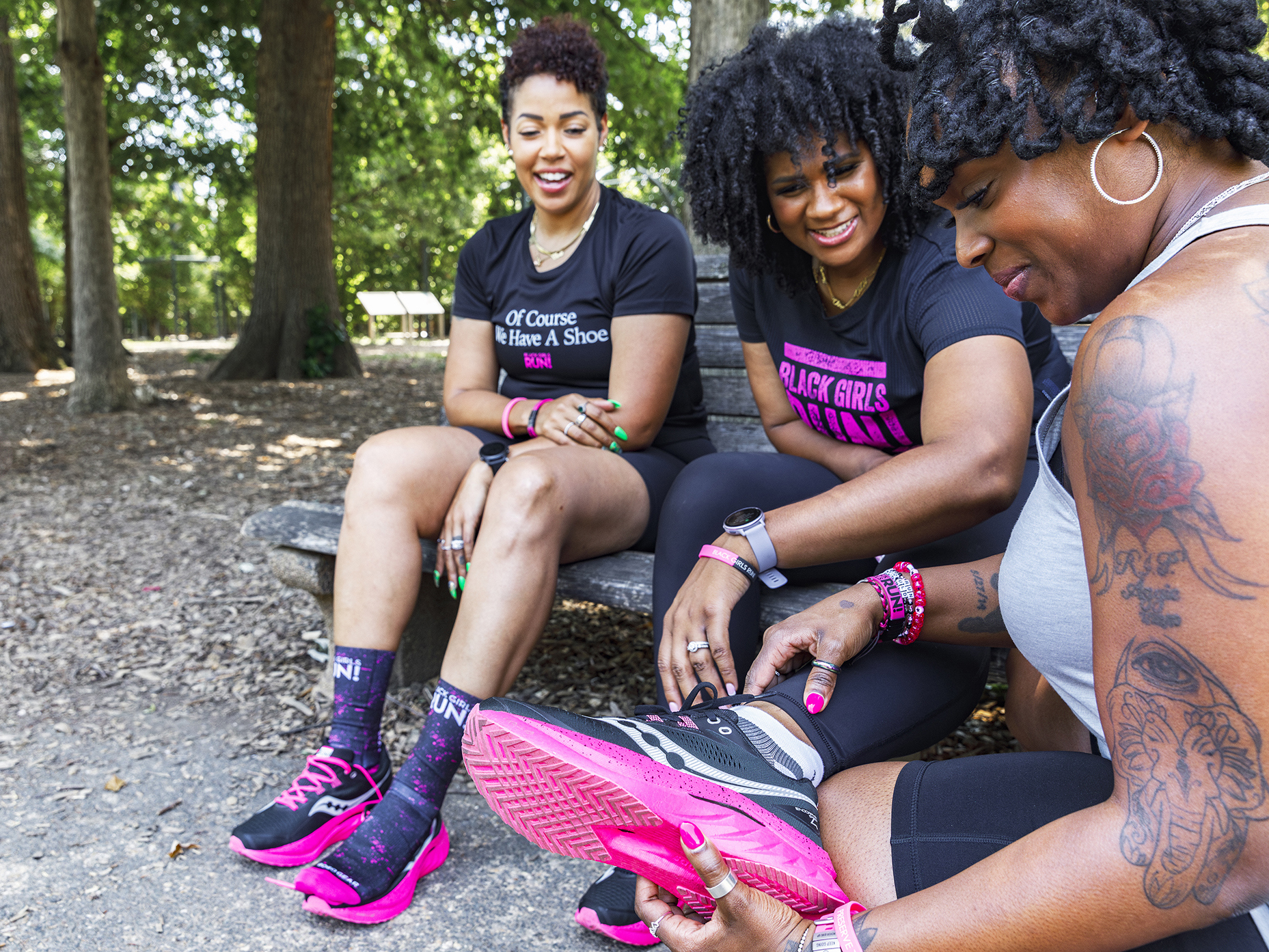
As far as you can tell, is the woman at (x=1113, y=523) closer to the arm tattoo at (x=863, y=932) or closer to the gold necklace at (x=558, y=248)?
the arm tattoo at (x=863, y=932)

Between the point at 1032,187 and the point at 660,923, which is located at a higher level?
the point at 1032,187

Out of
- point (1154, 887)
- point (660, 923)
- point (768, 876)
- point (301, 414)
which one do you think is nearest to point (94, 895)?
point (660, 923)

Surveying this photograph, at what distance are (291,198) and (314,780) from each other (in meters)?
8.47

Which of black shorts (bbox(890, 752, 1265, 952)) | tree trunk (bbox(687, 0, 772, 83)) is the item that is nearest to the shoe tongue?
black shorts (bbox(890, 752, 1265, 952))

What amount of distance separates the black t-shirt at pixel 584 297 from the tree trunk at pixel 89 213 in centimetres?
591

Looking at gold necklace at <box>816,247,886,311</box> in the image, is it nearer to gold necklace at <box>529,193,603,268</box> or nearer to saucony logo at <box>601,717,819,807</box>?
gold necklace at <box>529,193,603,268</box>

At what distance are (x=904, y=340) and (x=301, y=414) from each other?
6.65 meters

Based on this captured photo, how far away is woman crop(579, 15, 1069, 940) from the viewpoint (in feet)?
5.49

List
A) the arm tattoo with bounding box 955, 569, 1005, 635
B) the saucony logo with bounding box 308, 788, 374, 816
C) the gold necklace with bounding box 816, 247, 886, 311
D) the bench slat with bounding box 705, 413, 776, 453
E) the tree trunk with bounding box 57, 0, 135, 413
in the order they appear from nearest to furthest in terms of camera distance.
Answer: the arm tattoo with bounding box 955, 569, 1005, 635
the saucony logo with bounding box 308, 788, 374, 816
the gold necklace with bounding box 816, 247, 886, 311
the bench slat with bounding box 705, 413, 776, 453
the tree trunk with bounding box 57, 0, 135, 413

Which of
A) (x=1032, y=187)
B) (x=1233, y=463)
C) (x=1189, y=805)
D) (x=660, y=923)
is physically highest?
(x=1032, y=187)

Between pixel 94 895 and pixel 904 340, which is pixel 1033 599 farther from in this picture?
Answer: pixel 94 895

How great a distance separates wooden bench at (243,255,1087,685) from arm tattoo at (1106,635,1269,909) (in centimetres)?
98

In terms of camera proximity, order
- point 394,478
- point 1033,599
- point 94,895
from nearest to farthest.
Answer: point 1033,599 < point 94,895 < point 394,478

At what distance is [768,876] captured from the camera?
3.65 ft
